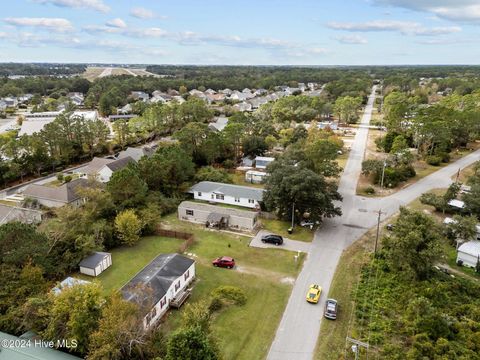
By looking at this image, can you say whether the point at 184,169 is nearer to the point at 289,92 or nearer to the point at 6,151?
the point at 6,151

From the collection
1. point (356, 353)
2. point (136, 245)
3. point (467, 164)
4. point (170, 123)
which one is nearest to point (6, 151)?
point (136, 245)

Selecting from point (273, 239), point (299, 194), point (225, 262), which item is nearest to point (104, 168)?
point (225, 262)

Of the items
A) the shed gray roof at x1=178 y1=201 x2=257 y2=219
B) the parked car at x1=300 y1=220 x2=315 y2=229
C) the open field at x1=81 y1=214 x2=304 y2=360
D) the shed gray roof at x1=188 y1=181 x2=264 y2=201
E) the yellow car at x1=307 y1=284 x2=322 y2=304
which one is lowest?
the open field at x1=81 y1=214 x2=304 y2=360

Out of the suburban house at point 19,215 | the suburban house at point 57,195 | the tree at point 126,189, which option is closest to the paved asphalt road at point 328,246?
the tree at point 126,189

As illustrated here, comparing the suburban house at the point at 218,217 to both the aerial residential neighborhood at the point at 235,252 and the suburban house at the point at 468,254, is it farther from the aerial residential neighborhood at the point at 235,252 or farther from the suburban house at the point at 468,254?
the suburban house at the point at 468,254

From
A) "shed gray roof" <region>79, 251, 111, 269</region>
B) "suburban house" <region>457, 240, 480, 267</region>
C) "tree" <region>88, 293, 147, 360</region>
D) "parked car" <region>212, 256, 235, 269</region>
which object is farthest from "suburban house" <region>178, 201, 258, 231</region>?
"suburban house" <region>457, 240, 480, 267</region>

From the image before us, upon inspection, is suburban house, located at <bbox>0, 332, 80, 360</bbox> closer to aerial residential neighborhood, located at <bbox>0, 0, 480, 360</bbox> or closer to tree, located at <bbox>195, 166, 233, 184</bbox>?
aerial residential neighborhood, located at <bbox>0, 0, 480, 360</bbox>

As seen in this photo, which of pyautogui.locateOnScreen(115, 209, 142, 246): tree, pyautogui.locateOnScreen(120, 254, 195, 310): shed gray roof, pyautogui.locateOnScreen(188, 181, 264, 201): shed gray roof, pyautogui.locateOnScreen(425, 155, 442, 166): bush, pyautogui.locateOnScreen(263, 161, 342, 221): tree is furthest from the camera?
pyautogui.locateOnScreen(425, 155, 442, 166): bush
